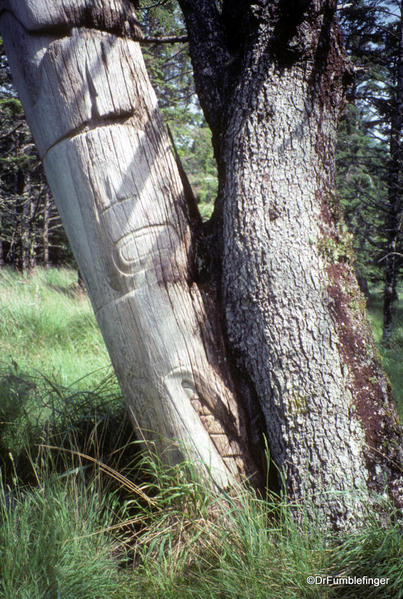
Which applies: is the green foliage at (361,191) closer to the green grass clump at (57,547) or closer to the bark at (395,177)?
the bark at (395,177)

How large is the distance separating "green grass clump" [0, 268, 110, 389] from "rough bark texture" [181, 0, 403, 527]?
189cm

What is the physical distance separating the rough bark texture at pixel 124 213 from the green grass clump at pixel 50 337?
1.58 meters

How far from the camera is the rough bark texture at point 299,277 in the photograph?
174 cm

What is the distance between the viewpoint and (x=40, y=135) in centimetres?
187

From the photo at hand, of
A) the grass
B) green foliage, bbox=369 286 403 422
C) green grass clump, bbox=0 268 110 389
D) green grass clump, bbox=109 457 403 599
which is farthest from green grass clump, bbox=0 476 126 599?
green foliage, bbox=369 286 403 422

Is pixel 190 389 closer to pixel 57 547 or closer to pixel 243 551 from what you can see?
pixel 243 551

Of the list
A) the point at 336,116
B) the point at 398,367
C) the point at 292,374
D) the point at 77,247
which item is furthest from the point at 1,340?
the point at 398,367

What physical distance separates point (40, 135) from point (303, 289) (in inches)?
59.2

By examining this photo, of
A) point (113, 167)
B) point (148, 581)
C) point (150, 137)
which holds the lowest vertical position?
point (148, 581)

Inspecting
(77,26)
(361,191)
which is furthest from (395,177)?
(77,26)

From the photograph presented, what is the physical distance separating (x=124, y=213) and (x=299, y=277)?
888 mm

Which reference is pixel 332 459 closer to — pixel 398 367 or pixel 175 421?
pixel 175 421

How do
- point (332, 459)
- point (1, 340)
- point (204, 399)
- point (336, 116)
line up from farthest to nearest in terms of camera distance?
point (1, 340) < point (336, 116) < point (204, 399) < point (332, 459)

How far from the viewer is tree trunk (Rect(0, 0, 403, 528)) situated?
175cm
